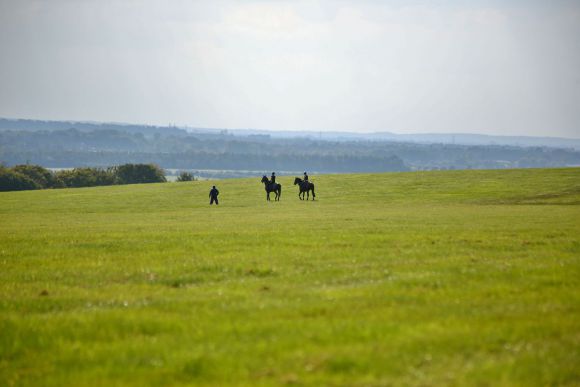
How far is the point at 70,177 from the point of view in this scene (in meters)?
147

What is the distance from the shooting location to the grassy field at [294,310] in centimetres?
957

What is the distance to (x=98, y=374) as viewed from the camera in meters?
9.93

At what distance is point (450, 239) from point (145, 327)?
13.8 m

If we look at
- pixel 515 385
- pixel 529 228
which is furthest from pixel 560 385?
pixel 529 228

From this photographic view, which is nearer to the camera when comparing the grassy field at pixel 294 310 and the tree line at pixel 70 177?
the grassy field at pixel 294 310

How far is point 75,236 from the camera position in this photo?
89.1 feet

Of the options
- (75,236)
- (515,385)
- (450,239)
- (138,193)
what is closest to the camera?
(515,385)

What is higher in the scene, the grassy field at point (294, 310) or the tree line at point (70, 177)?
the grassy field at point (294, 310)

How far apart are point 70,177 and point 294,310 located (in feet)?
465

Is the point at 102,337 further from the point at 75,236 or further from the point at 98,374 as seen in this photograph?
the point at 75,236

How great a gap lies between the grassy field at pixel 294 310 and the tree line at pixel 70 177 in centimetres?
11980

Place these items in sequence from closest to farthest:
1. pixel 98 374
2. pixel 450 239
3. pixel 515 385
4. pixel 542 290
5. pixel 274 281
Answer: pixel 515 385, pixel 98 374, pixel 542 290, pixel 274 281, pixel 450 239

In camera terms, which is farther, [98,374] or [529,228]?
[529,228]

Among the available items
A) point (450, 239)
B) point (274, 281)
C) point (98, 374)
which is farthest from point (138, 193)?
point (98, 374)
